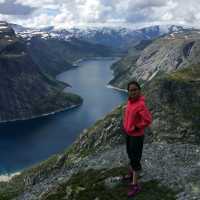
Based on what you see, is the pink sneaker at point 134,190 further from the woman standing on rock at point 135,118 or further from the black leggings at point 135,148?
the woman standing on rock at point 135,118

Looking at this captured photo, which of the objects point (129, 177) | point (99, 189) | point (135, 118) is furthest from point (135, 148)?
point (99, 189)

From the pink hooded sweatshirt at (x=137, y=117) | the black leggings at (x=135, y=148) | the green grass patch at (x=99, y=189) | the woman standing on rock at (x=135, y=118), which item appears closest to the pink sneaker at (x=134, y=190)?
the green grass patch at (x=99, y=189)

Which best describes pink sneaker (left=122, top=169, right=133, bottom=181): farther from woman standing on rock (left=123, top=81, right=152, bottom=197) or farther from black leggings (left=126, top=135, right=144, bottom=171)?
woman standing on rock (left=123, top=81, right=152, bottom=197)

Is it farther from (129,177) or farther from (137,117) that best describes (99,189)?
(137,117)

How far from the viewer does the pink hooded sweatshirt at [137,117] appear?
2606 cm

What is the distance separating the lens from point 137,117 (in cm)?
2630

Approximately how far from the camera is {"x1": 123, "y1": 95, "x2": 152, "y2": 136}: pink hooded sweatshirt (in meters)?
26.1

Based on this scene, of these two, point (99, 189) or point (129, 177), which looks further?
point (99, 189)

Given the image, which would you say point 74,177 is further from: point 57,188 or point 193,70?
point 193,70

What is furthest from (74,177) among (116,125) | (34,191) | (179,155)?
(116,125)

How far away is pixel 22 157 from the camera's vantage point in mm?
195500

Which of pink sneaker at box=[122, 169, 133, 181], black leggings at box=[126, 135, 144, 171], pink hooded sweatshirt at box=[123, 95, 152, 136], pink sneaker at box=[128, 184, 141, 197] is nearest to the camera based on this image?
pink hooded sweatshirt at box=[123, 95, 152, 136]

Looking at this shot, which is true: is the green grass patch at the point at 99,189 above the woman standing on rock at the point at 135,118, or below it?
below

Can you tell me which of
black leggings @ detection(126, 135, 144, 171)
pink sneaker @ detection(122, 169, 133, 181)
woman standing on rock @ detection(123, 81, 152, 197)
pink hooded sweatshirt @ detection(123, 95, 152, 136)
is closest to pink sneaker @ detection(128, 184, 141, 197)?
black leggings @ detection(126, 135, 144, 171)
